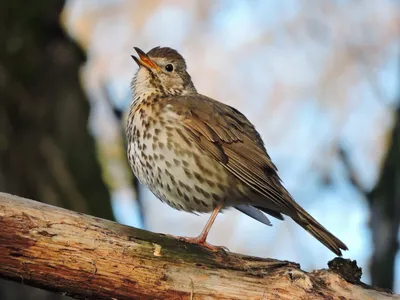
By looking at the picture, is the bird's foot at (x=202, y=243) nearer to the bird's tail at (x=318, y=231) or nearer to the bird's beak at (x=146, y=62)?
the bird's tail at (x=318, y=231)

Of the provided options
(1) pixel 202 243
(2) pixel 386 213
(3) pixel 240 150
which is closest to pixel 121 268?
(1) pixel 202 243

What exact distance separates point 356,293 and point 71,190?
2913 millimetres

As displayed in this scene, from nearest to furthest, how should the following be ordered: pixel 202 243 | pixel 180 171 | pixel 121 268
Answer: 1. pixel 121 268
2. pixel 202 243
3. pixel 180 171

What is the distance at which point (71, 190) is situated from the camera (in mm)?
6078

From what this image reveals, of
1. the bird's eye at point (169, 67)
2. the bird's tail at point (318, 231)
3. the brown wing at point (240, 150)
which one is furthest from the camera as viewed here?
the bird's eye at point (169, 67)

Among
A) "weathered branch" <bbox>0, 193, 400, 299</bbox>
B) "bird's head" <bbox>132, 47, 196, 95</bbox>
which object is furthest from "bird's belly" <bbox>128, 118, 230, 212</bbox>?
"weathered branch" <bbox>0, 193, 400, 299</bbox>

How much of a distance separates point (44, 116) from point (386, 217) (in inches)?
108

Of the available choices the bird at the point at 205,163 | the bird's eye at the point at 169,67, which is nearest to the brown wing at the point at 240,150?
the bird at the point at 205,163

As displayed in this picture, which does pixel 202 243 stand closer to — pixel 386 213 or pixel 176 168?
pixel 176 168

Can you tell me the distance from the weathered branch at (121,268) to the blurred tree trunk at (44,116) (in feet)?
7.20

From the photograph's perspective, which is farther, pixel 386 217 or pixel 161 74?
pixel 161 74

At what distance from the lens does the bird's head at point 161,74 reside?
566cm

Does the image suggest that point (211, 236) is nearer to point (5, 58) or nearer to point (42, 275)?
point (5, 58)

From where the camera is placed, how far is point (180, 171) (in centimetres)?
494
